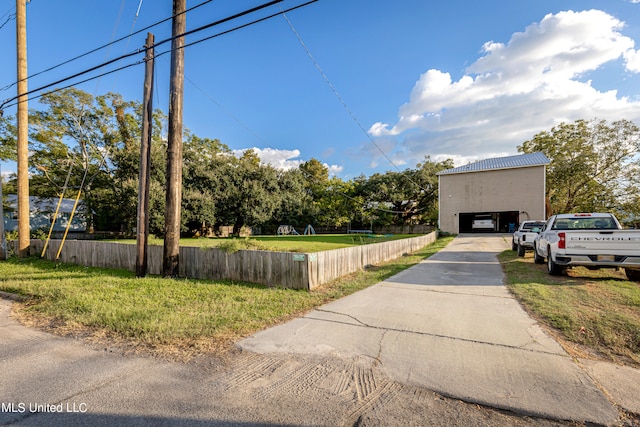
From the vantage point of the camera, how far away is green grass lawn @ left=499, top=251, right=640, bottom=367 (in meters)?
3.74

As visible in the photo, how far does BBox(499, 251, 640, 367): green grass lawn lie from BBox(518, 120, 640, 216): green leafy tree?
2694 centimetres

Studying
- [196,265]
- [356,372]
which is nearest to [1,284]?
[196,265]

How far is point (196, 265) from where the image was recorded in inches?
336

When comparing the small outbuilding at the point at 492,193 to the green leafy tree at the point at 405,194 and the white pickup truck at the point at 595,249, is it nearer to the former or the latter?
the green leafy tree at the point at 405,194

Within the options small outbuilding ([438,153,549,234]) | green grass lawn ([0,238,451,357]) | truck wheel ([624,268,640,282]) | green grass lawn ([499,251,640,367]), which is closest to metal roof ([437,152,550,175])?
small outbuilding ([438,153,549,234])

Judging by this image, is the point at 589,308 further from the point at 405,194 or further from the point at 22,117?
the point at 405,194

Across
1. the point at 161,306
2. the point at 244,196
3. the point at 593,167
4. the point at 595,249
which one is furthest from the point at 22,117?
the point at 593,167

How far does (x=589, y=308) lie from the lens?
16.9 feet

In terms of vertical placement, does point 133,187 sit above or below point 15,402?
above

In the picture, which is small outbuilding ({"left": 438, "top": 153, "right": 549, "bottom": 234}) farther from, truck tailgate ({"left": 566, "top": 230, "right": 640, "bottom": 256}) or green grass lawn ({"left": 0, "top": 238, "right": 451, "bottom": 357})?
green grass lawn ({"left": 0, "top": 238, "right": 451, "bottom": 357})

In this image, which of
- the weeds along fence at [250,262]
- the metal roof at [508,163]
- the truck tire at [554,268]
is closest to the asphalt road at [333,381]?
the weeds along fence at [250,262]

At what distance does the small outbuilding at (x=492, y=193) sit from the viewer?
83.3ft

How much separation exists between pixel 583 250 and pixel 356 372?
722cm

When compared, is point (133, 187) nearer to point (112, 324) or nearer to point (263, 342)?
point (112, 324)
